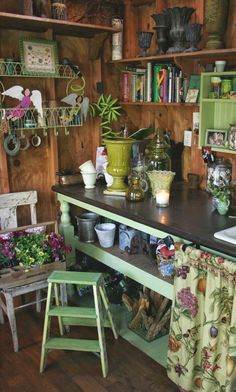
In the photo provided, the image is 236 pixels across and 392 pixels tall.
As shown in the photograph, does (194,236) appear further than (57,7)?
No

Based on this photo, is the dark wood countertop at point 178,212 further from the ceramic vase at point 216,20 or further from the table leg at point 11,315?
the ceramic vase at point 216,20

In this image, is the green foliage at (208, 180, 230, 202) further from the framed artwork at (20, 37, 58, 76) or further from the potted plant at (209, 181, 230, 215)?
the framed artwork at (20, 37, 58, 76)

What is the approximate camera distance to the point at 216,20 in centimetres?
231

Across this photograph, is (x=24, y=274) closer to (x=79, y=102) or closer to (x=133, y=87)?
(x=79, y=102)

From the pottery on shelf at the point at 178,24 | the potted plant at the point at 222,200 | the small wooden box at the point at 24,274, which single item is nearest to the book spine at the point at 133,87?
the pottery on shelf at the point at 178,24

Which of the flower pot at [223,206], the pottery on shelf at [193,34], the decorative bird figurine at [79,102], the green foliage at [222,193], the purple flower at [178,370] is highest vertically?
the pottery on shelf at [193,34]

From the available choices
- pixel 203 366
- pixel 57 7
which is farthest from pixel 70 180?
pixel 203 366

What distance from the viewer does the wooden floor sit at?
6.98 feet

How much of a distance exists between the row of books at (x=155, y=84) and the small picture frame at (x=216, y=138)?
0.29 m

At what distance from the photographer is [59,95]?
2.88 metres

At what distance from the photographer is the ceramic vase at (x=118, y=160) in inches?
101

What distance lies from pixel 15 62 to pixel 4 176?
73cm

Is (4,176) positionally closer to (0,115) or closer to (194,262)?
(0,115)

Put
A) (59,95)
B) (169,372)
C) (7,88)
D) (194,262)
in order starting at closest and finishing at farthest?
(194,262) → (169,372) → (7,88) → (59,95)
